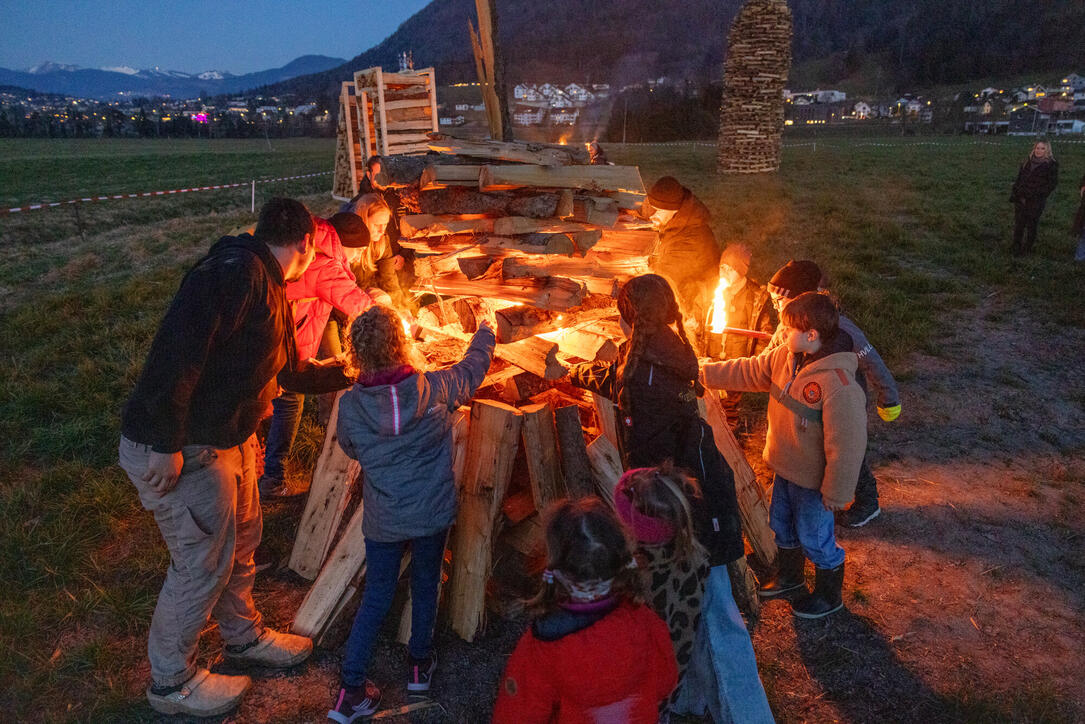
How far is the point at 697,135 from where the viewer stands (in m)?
46.1

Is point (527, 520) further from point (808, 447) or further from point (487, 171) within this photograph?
point (487, 171)

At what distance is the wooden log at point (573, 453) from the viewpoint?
12.7ft

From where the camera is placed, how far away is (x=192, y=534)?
2887 millimetres

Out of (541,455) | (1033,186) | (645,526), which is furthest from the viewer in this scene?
(1033,186)

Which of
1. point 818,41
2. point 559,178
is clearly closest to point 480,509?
point 559,178

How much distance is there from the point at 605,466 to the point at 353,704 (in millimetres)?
1929

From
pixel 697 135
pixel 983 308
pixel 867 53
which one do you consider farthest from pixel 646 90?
pixel 867 53

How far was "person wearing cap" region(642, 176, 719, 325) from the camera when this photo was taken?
5582 mm

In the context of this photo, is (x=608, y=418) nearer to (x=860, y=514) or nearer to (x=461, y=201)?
(x=461, y=201)

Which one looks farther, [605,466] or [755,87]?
[755,87]

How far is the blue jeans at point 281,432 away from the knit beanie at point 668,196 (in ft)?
11.6

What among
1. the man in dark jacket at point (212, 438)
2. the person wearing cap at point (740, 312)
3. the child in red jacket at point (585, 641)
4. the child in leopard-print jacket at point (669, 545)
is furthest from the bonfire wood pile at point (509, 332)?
the child in red jacket at point (585, 641)

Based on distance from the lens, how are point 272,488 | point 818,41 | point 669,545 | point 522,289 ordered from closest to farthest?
point 669,545
point 522,289
point 272,488
point 818,41

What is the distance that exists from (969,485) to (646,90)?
5692 cm
